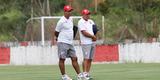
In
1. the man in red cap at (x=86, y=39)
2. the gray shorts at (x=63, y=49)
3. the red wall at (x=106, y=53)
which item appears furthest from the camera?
the red wall at (x=106, y=53)

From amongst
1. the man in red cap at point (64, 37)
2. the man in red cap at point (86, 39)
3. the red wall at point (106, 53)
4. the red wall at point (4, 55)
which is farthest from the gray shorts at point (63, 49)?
the red wall at point (4, 55)

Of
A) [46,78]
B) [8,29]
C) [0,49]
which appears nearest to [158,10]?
[8,29]

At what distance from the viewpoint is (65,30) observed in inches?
584

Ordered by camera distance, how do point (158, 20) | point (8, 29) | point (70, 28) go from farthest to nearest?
point (8, 29)
point (158, 20)
point (70, 28)

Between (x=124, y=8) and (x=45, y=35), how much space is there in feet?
52.1

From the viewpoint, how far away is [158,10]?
45.7m

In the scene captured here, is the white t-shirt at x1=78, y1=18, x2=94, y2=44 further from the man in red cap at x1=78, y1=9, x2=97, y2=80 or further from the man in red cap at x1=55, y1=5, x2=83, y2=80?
the man in red cap at x1=55, y1=5, x2=83, y2=80

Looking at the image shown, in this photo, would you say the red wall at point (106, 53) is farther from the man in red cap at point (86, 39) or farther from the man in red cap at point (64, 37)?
the man in red cap at point (64, 37)

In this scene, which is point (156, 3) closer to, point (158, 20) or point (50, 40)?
point (158, 20)

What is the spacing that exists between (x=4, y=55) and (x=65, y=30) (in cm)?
1331

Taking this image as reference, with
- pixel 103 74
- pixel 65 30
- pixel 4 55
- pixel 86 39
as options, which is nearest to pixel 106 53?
pixel 4 55

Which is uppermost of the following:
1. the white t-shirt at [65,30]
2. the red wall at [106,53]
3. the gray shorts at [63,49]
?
the white t-shirt at [65,30]

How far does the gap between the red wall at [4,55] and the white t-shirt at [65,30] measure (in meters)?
13.1

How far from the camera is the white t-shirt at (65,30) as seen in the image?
14773 mm
